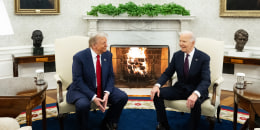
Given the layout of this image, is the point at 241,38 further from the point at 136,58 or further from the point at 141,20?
the point at 136,58

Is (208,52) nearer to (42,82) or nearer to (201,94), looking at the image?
(201,94)

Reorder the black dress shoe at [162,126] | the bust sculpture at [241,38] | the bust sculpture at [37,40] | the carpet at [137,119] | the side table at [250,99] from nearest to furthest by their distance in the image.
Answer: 1. the side table at [250,99]
2. the black dress shoe at [162,126]
3. the carpet at [137,119]
4. the bust sculpture at [241,38]
5. the bust sculpture at [37,40]

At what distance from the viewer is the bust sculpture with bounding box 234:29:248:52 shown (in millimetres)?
5298

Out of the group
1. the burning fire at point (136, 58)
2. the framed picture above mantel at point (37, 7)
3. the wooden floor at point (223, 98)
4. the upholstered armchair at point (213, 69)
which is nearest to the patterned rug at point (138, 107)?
the wooden floor at point (223, 98)

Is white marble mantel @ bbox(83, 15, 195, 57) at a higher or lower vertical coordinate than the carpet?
higher

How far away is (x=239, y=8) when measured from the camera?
5.59m

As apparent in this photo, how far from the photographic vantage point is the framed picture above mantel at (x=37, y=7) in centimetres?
546

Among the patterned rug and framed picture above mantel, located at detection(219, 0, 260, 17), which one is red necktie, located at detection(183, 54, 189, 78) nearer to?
the patterned rug

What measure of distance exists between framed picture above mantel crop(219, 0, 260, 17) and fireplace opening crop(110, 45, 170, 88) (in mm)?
1389

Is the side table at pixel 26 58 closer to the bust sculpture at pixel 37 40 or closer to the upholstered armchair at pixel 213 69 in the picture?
the bust sculpture at pixel 37 40

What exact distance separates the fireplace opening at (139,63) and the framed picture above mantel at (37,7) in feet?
4.62

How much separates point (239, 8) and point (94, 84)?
143 inches

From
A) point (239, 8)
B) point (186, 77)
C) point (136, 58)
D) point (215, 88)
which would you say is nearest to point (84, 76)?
point (186, 77)

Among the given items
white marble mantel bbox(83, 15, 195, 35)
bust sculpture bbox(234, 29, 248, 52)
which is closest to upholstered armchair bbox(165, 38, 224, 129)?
bust sculpture bbox(234, 29, 248, 52)
